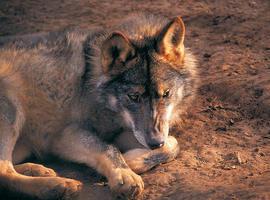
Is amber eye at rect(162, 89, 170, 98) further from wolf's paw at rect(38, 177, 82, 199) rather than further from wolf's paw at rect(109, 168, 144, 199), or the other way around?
wolf's paw at rect(38, 177, 82, 199)

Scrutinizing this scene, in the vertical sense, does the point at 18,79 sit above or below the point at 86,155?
above

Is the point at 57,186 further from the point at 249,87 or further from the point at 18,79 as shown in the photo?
the point at 249,87

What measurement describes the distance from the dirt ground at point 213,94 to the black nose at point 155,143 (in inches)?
13.4

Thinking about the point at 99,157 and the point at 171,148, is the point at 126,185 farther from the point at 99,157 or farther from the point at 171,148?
the point at 171,148

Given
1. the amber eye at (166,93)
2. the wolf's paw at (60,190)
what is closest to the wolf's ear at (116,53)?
the amber eye at (166,93)

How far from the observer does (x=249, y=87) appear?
19.4 feet

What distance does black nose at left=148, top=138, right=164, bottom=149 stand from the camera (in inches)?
177

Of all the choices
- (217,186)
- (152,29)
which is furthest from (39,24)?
(217,186)

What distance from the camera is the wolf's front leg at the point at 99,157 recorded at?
14.5 feet

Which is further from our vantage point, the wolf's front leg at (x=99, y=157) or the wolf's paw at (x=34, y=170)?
the wolf's paw at (x=34, y=170)

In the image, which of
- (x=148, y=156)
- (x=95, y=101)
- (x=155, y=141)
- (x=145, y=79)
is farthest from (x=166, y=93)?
(x=95, y=101)

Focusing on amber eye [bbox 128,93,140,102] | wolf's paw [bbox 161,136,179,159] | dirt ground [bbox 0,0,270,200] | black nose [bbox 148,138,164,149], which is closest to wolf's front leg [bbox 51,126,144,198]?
dirt ground [bbox 0,0,270,200]

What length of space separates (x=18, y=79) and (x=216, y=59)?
270cm

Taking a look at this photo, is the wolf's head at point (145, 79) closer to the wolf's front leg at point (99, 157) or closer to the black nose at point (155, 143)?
the black nose at point (155, 143)
